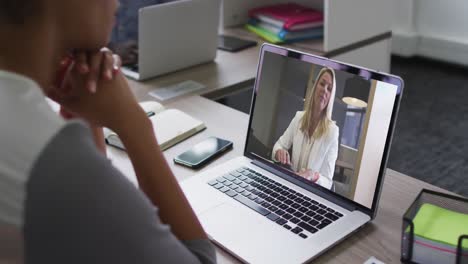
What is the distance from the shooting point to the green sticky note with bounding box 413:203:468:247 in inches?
33.7

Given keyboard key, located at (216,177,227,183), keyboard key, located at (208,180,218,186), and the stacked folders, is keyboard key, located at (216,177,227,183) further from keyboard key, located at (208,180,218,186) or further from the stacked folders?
the stacked folders

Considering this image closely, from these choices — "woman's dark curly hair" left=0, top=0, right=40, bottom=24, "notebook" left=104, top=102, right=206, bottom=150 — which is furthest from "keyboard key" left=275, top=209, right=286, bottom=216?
"woman's dark curly hair" left=0, top=0, right=40, bottom=24

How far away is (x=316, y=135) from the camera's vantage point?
3.40ft

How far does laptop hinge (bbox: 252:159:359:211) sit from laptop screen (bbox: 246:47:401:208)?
13 mm

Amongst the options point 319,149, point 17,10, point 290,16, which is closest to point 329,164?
point 319,149

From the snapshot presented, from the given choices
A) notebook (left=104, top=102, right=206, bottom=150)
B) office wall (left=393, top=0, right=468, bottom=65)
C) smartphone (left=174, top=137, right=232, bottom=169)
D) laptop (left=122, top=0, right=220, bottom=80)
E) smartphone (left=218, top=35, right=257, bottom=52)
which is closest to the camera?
smartphone (left=174, top=137, right=232, bottom=169)

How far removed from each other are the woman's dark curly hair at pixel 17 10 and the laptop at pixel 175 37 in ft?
3.62

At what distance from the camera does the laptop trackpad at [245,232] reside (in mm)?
898

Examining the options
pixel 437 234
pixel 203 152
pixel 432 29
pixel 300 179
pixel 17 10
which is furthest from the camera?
pixel 432 29

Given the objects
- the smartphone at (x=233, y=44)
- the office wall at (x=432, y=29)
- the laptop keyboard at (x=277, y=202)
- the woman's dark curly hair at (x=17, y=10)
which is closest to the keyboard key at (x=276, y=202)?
the laptop keyboard at (x=277, y=202)

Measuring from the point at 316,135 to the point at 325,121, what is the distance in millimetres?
34

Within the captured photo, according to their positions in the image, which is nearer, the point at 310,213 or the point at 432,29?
the point at 310,213

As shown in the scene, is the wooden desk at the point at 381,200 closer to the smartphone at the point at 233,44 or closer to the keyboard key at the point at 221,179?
the keyboard key at the point at 221,179

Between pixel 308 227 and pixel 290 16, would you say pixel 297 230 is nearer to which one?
pixel 308 227
